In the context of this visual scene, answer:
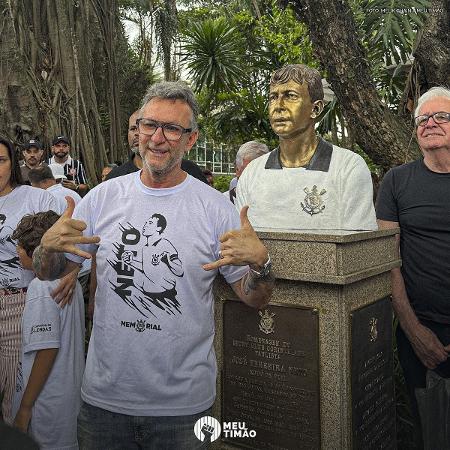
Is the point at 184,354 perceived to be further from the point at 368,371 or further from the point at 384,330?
the point at 384,330

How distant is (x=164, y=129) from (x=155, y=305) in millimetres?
597

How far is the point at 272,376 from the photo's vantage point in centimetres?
234

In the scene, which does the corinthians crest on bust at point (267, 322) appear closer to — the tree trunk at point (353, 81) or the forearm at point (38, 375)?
the forearm at point (38, 375)

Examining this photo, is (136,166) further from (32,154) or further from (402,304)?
(32,154)

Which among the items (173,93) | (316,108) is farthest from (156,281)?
(316,108)

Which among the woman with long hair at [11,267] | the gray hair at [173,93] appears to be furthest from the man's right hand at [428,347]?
the woman with long hair at [11,267]

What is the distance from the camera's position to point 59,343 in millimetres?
2234

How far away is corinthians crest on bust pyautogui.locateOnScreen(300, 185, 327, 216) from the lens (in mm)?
2480

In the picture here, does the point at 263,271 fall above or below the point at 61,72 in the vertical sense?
below

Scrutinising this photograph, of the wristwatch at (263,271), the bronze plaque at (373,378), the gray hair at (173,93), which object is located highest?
the gray hair at (173,93)

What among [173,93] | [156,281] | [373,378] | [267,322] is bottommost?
[373,378]

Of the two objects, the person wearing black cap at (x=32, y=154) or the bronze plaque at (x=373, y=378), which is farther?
the person wearing black cap at (x=32, y=154)

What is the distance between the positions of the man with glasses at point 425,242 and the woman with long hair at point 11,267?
6.04ft

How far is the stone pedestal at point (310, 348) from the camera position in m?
2.22
